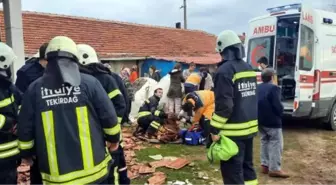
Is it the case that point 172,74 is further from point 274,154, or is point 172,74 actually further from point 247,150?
point 247,150

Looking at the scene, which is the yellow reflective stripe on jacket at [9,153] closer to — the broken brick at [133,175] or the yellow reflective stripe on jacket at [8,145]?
the yellow reflective stripe on jacket at [8,145]

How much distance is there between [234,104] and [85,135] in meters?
1.89

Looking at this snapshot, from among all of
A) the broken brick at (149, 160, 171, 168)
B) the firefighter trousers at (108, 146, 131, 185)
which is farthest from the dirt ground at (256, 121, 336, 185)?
the firefighter trousers at (108, 146, 131, 185)

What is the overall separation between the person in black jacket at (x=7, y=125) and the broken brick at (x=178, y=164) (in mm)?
3058

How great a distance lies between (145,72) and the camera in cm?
1916

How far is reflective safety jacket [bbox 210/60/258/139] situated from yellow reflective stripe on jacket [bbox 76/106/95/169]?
162cm

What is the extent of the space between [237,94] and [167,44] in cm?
2035

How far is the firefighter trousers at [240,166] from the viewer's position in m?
3.88

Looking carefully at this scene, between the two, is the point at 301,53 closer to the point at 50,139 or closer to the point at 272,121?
the point at 272,121

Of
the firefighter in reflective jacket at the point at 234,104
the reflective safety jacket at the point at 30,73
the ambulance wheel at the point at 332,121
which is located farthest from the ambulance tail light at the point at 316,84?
the reflective safety jacket at the point at 30,73

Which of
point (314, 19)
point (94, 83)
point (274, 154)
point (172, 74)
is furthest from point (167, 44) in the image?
point (94, 83)

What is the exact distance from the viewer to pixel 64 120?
8.46ft

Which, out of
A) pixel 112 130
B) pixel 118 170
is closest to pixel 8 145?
pixel 112 130

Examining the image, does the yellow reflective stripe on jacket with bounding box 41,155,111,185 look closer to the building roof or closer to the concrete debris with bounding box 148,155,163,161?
the concrete debris with bounding box 148,155,163,161
